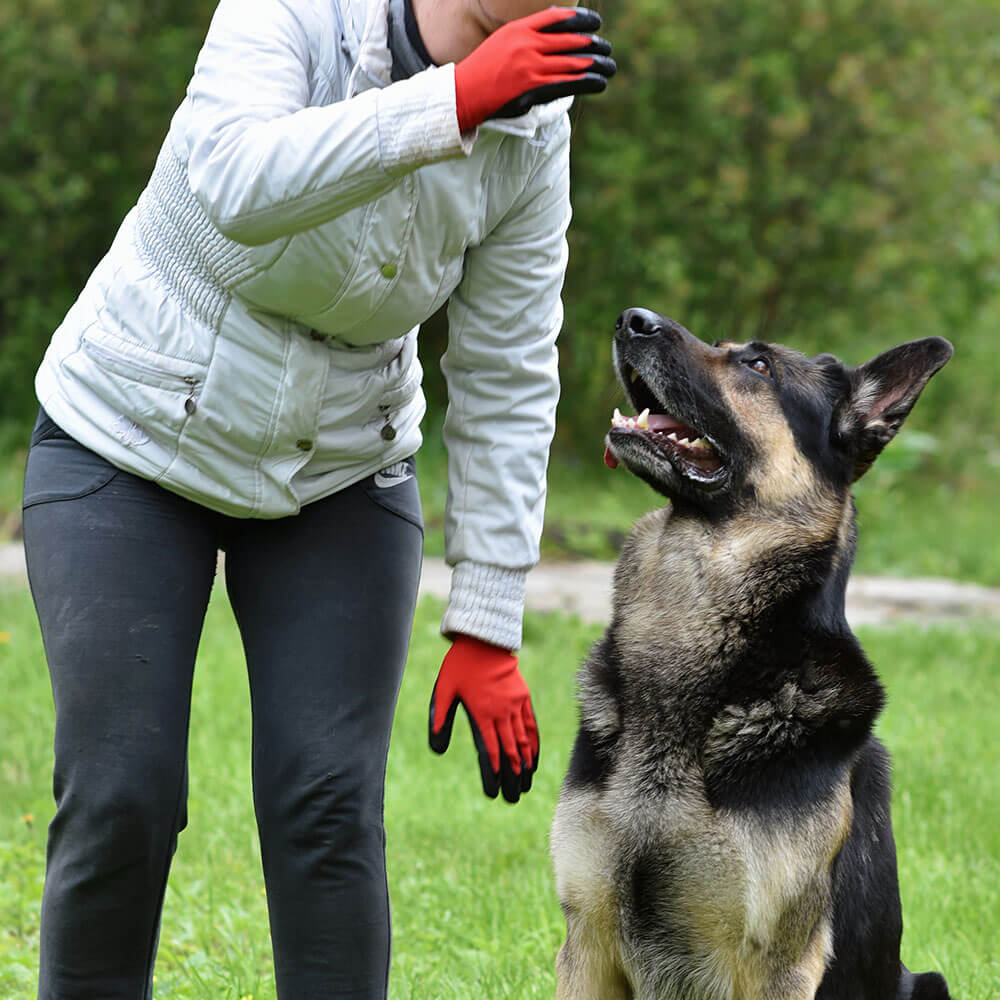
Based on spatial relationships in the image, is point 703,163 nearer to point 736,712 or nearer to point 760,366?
point 760,366

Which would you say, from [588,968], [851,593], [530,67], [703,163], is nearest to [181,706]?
[588,968]

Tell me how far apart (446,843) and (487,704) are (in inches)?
72.0

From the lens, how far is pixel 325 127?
75.0 inches

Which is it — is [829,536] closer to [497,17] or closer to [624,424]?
[624,424]

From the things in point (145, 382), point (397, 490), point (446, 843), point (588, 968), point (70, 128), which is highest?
point (145, 382)

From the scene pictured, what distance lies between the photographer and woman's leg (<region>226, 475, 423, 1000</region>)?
225 cm

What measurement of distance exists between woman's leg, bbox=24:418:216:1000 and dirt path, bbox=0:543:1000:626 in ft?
15.1

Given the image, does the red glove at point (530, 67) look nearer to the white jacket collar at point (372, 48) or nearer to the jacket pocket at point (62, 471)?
the white jacket collar at point (372, 48)

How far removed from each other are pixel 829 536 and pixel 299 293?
1258 mm

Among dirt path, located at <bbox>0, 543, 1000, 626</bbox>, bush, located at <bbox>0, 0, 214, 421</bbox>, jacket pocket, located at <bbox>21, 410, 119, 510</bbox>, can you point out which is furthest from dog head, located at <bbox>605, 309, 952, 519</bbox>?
bush, located at <bbox>0, 0, 214, 421</bbox>

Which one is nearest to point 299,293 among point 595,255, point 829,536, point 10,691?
point 829,536

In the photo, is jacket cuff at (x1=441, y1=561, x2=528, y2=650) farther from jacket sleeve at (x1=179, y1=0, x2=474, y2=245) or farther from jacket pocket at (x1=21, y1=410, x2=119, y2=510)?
jacket sleeve at (x1=179, y1=0, x2=474, y2=245)

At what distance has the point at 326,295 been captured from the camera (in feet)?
7.10

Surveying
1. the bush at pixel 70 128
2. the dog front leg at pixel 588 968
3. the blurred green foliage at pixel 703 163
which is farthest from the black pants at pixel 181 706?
the bush at pixel 70 128
